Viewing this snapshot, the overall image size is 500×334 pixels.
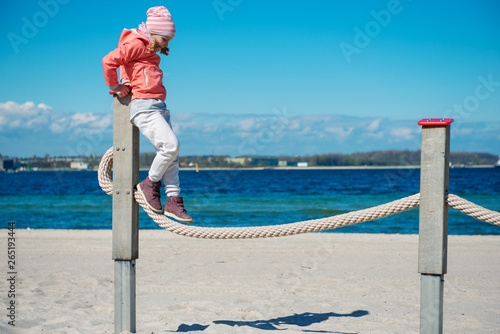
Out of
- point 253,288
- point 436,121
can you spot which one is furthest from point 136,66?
point 253,288

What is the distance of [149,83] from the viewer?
3.24 m

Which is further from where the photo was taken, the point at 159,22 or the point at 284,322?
the point at 284,322

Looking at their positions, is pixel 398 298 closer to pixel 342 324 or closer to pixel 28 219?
pixel 342 324

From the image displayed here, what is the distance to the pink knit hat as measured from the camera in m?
3.23

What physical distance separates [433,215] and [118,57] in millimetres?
2320

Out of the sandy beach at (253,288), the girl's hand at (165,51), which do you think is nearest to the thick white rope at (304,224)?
the girl's hand at (165,51)

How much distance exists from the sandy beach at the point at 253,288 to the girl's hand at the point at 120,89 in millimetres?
2152

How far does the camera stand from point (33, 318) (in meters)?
4.44

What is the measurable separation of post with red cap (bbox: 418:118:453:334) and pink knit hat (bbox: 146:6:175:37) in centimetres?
183

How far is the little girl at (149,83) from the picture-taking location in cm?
320

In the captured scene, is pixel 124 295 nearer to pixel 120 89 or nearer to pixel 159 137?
pixel 159 137

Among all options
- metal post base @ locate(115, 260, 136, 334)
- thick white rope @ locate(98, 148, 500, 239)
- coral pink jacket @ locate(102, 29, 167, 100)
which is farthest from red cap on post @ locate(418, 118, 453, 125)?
metal post base @ locate(115, 260, 136, 334)

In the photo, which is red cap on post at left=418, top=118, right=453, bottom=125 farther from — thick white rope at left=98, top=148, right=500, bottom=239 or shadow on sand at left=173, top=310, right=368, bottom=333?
shadow on sand at left=173, top=310, right=368, bottom=333

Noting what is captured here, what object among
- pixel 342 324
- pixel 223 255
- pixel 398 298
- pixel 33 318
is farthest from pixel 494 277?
pixel 33 318
